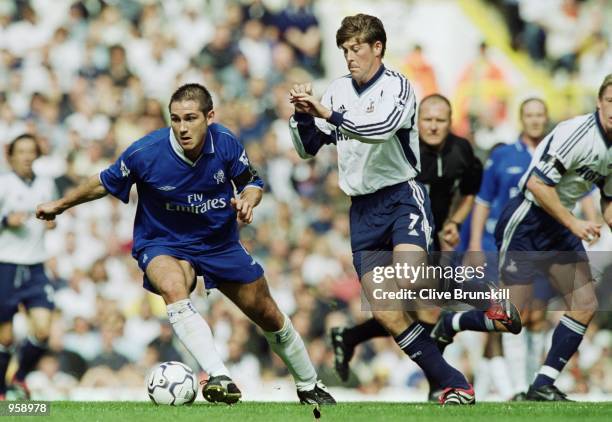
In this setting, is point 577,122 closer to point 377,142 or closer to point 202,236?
point 377,142

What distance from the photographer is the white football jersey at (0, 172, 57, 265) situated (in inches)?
463

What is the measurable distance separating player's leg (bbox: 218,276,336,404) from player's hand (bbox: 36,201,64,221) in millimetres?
1252

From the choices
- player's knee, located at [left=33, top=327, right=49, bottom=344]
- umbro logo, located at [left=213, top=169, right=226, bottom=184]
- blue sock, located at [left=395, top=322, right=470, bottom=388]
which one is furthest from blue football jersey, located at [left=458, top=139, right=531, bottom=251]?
player's knee, located at [left=33, top=327, right=49, bottom=344]

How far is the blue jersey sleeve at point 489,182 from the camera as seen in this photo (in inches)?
453

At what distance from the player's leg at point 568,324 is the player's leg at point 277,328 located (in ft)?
6.35

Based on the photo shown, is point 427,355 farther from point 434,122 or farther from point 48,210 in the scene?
point 434,122

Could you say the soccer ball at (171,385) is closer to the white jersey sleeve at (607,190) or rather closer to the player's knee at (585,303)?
the player's knee at (585,303)

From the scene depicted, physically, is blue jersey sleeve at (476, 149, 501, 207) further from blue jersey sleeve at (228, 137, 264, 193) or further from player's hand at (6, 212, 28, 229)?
player's hand at (6, 212, 28, 229)

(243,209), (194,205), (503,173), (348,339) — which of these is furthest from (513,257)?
(243,209)

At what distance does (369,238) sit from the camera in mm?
8477

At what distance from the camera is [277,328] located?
8.35m

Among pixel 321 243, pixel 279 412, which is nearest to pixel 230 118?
pixel 321 243

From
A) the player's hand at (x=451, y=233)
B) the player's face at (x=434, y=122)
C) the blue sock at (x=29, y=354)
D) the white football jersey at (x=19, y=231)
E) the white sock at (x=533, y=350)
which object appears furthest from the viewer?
the white football jersey at (x=19, y=231)

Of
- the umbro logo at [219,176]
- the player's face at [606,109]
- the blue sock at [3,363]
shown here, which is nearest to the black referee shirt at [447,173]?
the player's face at [606,109]
